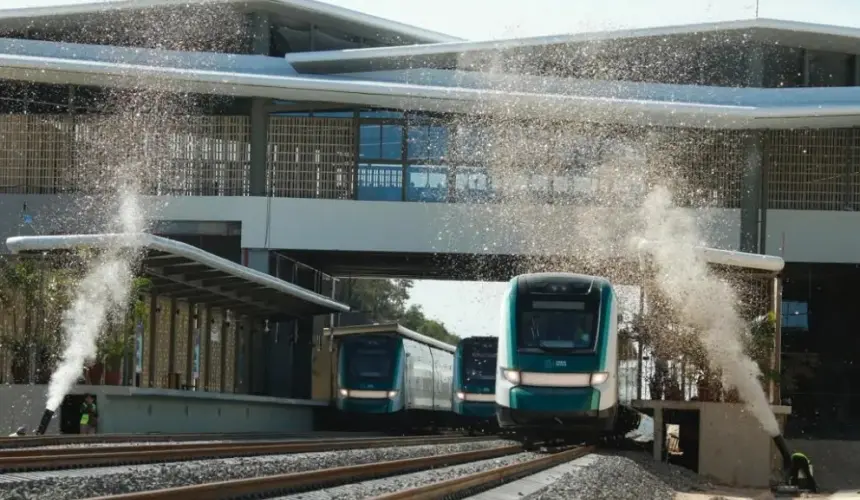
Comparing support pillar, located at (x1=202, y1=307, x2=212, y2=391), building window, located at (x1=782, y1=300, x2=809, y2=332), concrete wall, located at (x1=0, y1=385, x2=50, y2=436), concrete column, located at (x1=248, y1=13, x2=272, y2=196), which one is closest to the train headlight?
concrete wall, located at (x1=0, y1=385, x2=50, y2=436)

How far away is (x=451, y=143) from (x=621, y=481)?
22185mm

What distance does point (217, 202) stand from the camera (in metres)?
39.1

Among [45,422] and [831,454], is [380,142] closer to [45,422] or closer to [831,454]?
[831,454]

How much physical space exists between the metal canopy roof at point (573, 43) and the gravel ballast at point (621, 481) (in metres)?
17.1

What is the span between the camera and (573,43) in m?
40.5

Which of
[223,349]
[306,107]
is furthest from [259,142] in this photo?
[223,349]

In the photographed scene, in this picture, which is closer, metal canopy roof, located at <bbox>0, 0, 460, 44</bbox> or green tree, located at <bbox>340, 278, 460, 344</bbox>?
metal canopy roof, located at <bbox>0, 0, 460, 44</bbox>

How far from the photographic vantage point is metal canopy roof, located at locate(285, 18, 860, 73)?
39.7m

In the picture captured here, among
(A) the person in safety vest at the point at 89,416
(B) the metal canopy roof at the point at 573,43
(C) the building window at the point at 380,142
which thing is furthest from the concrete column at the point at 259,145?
(A) the person in safety vest at the point at 89,416

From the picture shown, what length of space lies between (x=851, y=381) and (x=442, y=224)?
586 inches

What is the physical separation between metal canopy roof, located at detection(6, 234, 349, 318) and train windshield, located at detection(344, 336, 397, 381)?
1.24 m

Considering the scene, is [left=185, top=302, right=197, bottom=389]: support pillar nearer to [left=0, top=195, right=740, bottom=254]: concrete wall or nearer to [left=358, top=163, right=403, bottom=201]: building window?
[left=0, top=195, right=740, bottom=254]: concrete wall

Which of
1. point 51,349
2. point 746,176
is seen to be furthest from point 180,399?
point 746,176

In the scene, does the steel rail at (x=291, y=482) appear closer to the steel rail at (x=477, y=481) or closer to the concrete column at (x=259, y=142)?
the steel rail at (x=477, y=481)
